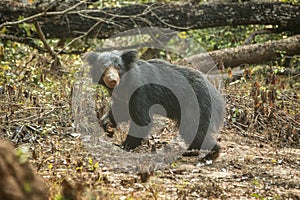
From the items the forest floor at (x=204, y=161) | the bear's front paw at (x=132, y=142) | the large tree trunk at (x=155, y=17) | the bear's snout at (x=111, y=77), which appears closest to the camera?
the forest floor at (x=204, y=161)

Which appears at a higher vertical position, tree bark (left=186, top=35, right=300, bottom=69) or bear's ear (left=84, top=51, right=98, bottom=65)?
bear's ear (left=84, top=51, right=98, bottom=65)

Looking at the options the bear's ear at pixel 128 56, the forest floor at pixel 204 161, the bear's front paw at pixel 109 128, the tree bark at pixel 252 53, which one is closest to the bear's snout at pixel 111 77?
the bear's ear at pixel 128 56

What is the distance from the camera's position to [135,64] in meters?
5.53

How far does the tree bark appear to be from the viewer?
8.02 m

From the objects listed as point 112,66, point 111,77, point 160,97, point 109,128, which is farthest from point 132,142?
point 112,66

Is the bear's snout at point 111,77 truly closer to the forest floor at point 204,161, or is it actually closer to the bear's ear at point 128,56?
the bear's ear at point 128,56

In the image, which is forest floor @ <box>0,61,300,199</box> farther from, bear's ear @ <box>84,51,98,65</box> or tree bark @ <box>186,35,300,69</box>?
tree bark @ <box>186,35,300,69</box>

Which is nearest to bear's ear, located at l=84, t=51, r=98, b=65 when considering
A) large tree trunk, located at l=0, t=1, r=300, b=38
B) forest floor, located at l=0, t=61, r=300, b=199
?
forest floor, located at l=0, t=61, r=300, b=199

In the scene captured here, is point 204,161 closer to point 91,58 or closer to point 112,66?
point 112,66

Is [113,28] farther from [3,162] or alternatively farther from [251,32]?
[3,162]

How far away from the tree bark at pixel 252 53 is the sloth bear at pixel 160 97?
2.47m

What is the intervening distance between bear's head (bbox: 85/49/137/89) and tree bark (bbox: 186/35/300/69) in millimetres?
2555

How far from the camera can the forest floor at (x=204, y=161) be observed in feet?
12.7

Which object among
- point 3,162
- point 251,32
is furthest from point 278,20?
point 3,162
